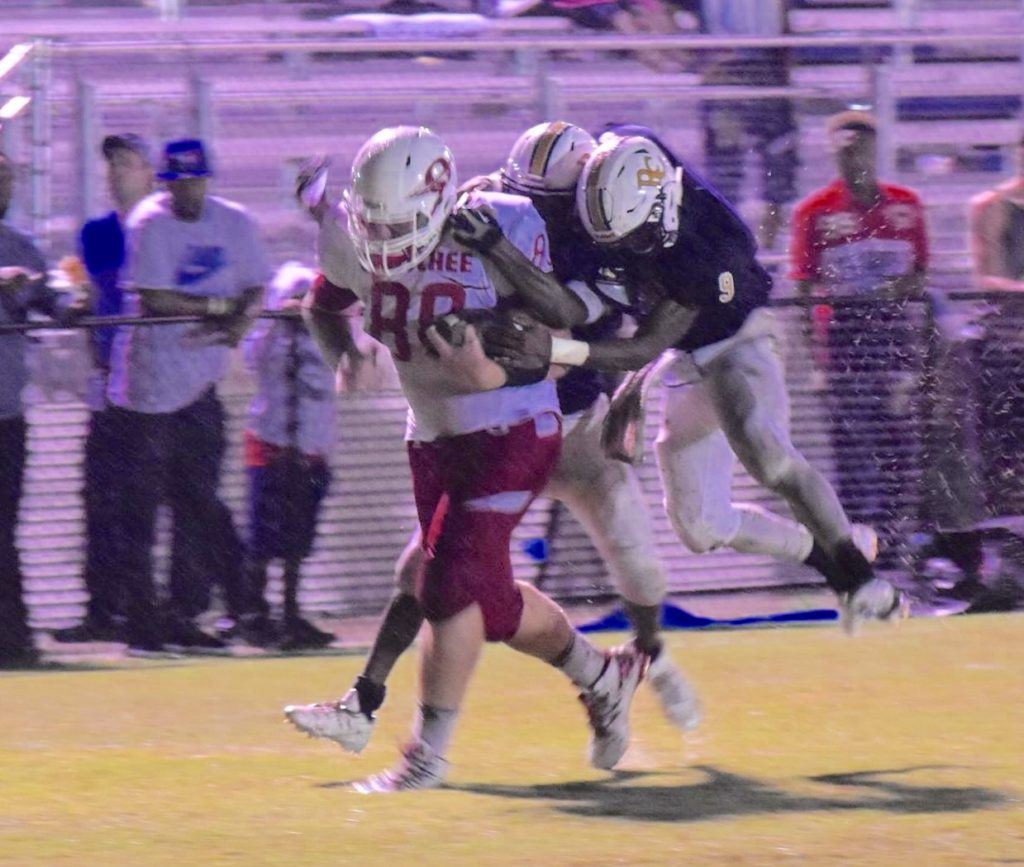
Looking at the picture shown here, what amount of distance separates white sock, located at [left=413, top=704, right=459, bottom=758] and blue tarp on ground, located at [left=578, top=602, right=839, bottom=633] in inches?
164

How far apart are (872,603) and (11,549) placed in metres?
3.83

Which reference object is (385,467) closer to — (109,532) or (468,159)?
(109,532)

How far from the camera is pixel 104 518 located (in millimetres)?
9453

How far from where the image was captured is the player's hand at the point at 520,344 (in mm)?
5812

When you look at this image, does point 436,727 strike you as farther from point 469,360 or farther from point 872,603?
point 872,603

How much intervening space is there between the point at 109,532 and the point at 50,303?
100cm

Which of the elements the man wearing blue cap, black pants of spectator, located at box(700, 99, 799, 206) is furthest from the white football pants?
black pants of spectator, located at box(700, 99, 799, 206)

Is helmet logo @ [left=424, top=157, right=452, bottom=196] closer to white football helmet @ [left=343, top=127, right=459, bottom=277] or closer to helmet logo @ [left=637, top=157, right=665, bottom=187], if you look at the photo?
white football helmet @ [left=343, top=127, right=459, bottom=277]

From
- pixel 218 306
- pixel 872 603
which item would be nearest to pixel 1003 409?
pixel 872 603

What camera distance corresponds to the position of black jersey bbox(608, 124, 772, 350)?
6570 millimetres

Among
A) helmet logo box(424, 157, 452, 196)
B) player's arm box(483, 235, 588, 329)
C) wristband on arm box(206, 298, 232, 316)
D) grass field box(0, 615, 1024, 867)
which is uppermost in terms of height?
helmet logo box(424, 157, 452, 196)

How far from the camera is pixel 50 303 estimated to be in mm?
9430

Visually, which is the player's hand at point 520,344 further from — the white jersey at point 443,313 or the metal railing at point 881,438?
the metal railing at point 881,438

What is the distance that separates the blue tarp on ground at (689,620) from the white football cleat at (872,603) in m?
2.69
